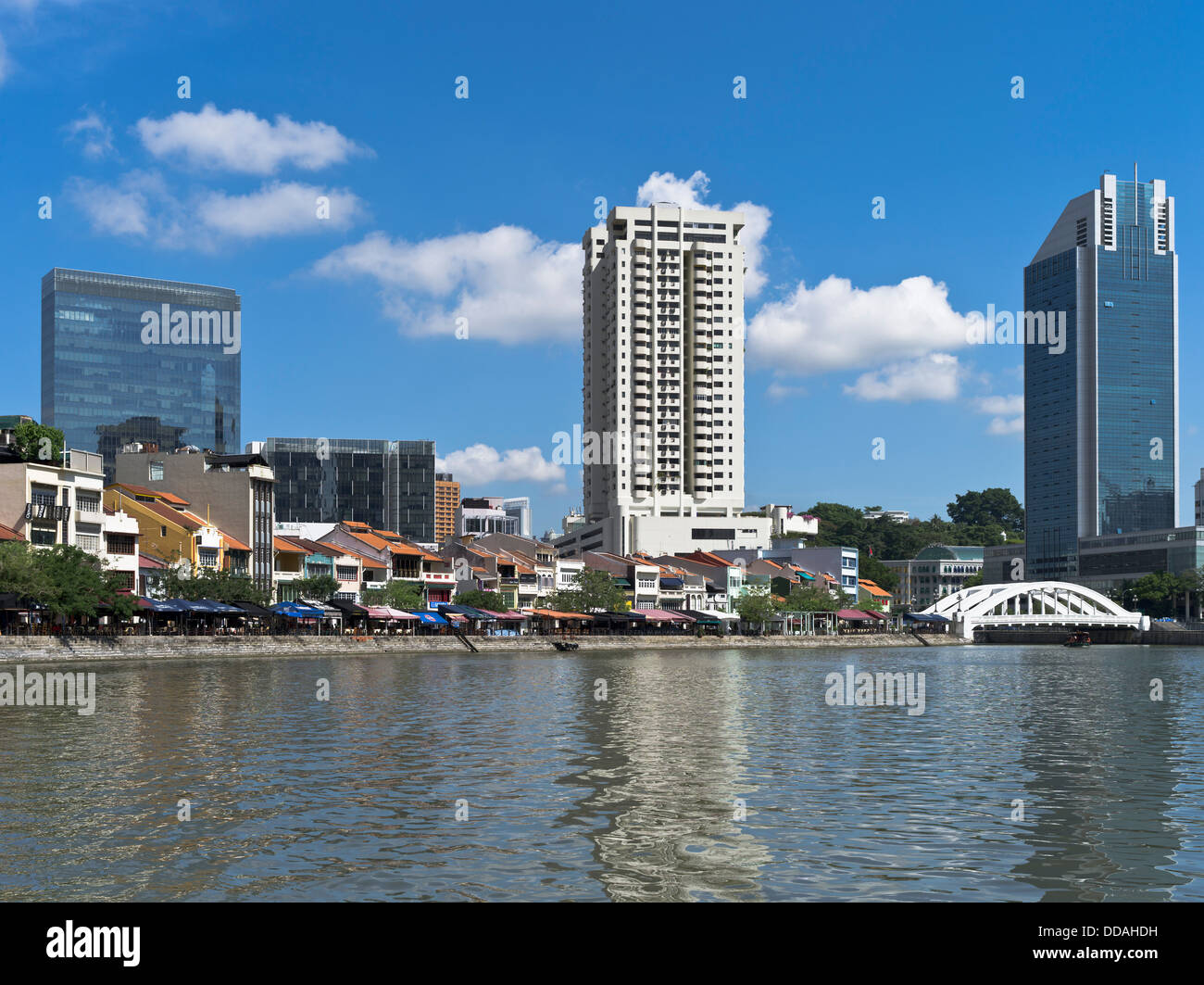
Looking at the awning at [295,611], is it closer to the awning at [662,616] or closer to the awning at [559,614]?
the awning at [559,614]

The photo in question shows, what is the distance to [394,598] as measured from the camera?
387ft

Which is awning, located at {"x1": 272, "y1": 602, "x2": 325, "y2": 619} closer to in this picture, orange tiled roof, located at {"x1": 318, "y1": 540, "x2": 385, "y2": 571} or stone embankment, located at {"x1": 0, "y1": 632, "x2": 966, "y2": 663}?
stone embankment, located at {"x1": 0, "y1": 632, "x2": 966, "y2": 663}

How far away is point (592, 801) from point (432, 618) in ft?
Result: 303

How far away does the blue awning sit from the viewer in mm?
113338

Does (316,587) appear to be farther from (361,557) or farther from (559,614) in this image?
(559,614)

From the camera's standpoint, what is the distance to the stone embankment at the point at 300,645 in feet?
242

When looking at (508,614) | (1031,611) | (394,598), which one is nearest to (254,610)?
(394,598)

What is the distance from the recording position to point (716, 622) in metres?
156

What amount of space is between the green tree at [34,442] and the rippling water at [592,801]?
45.1 m

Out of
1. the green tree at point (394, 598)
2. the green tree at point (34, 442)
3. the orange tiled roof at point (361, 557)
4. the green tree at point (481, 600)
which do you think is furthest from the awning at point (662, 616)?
the green tree at point (34, 442)

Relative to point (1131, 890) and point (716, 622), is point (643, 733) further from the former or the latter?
point (716, 622)
